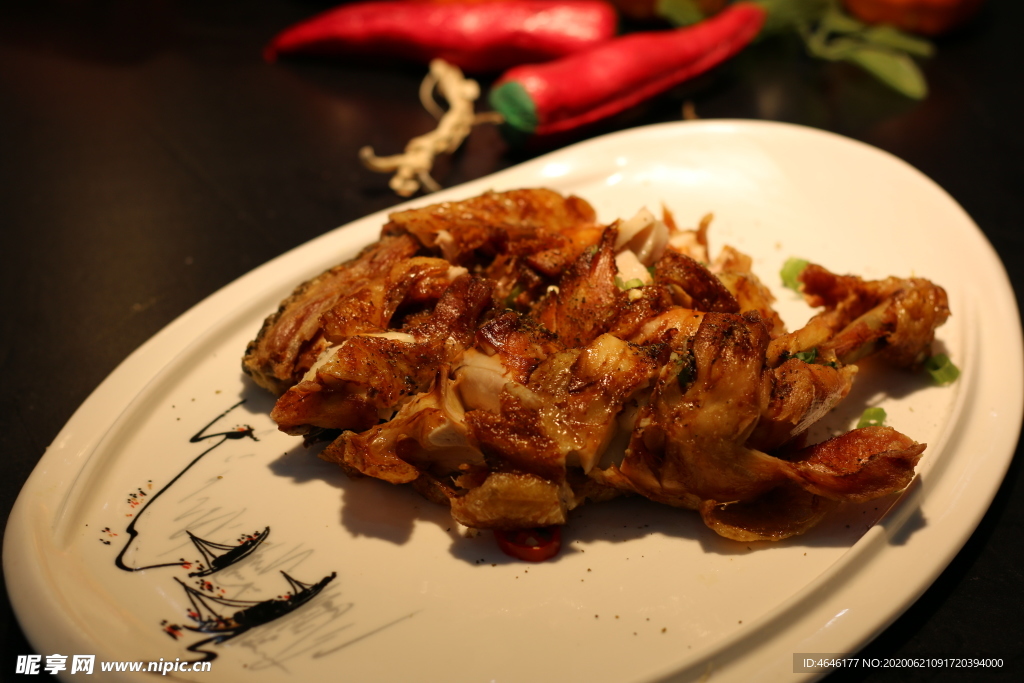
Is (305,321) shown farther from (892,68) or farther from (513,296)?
(892,68)

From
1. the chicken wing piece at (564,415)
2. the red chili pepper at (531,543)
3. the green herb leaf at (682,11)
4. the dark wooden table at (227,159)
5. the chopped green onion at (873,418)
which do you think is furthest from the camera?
the green herb leaf at (682,11)

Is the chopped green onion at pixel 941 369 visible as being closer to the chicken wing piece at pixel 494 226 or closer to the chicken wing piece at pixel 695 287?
the chicken wing piece at pixel 695 287

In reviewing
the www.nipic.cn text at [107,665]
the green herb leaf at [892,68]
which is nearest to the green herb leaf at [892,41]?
the green herb leaf at [892,68]

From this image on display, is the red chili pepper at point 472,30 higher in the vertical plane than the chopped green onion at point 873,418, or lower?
higher

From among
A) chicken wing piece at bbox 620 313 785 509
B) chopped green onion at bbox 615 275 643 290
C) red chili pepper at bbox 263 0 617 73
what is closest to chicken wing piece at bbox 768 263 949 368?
chicken wing piece at bbox 620 313 785 509

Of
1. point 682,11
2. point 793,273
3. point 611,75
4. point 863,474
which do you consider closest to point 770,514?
point 863,474

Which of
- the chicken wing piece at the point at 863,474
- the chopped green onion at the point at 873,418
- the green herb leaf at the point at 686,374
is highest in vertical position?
the green herb leaf at the point at 686,374
